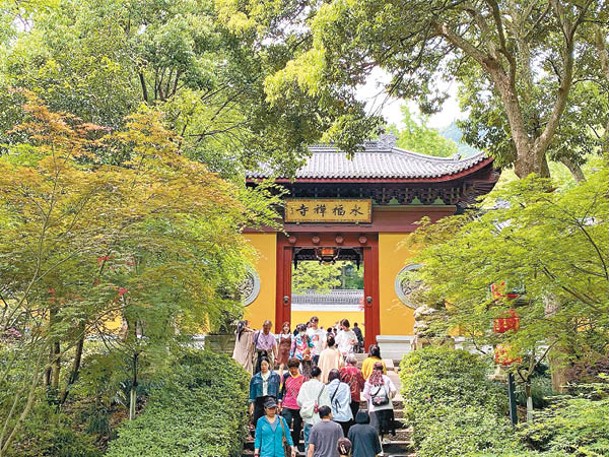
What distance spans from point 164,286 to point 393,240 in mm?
8861

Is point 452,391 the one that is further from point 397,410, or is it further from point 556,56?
point 556,56

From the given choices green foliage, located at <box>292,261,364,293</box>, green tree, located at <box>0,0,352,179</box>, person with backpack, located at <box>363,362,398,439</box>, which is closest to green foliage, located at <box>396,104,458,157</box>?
green foliage, located at <box>292,261,364,293</box>

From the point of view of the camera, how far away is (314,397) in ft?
19.8

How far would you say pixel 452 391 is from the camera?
6707 millimetres

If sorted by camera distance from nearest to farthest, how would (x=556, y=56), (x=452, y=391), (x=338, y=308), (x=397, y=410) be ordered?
(x=452, y=391) → (x=397, y=410) → (x=556, y=56) → (x=338, y=308)

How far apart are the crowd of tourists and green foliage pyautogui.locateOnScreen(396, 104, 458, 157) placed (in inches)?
808

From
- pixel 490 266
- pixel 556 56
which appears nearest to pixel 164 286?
pixel 490 266

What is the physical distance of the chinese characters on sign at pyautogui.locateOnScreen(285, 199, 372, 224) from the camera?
14125 millimetres

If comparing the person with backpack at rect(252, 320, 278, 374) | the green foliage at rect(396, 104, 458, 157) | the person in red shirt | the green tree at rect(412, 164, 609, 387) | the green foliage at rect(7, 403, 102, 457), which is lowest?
the green foliage at rect(7, 403, 102, 457)

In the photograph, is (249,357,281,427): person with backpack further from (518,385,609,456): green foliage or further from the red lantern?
(518,385,609,456): green foliage

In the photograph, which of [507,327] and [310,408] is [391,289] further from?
[310,408]

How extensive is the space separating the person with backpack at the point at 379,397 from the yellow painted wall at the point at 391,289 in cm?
690

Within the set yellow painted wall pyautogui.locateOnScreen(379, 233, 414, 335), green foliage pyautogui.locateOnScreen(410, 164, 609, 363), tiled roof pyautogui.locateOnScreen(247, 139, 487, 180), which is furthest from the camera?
yellow painted wall pyautogui.locateOnScreen(379, 233, 414, 335)

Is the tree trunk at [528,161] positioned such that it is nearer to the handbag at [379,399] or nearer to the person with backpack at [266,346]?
the handbag at [379,399]
